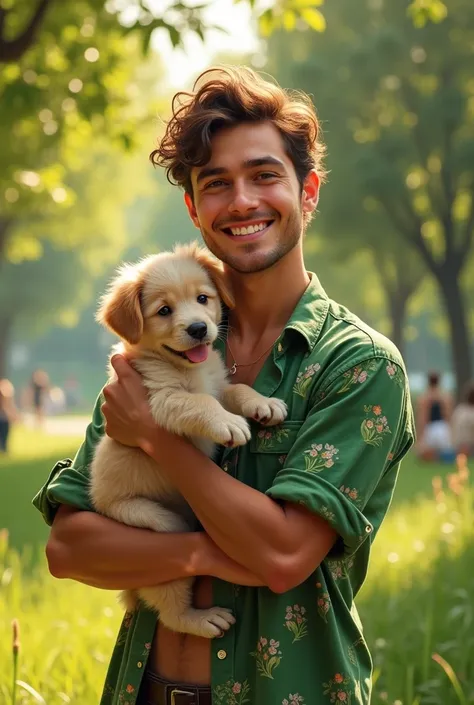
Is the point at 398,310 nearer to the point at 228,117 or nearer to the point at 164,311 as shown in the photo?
the point at 164,311

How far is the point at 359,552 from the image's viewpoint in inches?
108

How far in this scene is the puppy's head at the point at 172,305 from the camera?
3.13 meters

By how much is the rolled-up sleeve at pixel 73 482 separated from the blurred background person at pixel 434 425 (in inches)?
566

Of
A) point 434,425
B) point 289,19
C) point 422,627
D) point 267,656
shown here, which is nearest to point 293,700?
point 267,656

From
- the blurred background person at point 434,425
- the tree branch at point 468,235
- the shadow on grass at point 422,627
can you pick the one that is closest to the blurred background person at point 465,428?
the blurred background person at point 434,425

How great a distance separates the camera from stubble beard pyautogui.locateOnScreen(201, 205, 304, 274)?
2.92m

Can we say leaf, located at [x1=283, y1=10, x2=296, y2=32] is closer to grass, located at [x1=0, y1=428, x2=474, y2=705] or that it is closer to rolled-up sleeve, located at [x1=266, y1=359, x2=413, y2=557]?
grass, located at [x1=0, y1=428, x2=474, y2=705]

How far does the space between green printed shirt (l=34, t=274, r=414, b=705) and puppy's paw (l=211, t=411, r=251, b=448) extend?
56mm

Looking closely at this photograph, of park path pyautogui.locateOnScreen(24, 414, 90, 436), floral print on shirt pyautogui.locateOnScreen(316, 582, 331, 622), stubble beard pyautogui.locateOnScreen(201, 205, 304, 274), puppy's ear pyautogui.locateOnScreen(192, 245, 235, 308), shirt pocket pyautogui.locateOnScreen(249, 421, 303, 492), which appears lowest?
park path pyautogui.locateOnScreen(24, 414, 90, 436)

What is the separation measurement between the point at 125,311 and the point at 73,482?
0.62 m

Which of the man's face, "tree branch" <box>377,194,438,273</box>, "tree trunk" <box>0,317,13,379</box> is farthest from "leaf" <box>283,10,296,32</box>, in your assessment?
"tree trunk" <box>0,317,13,379</box>

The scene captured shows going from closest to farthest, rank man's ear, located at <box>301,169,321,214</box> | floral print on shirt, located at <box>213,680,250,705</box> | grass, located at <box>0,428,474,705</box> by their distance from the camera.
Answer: floral print on shirt, located at <box>213,680,250,705</box> < man's ear, located at <box>301,169,321,214</box> < grass, located at <box>0,428,474,705</box>

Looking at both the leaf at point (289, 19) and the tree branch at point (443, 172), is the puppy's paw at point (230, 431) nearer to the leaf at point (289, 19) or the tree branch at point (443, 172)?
the leaf at point (289, 19)

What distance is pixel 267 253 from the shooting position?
2.92 metres
